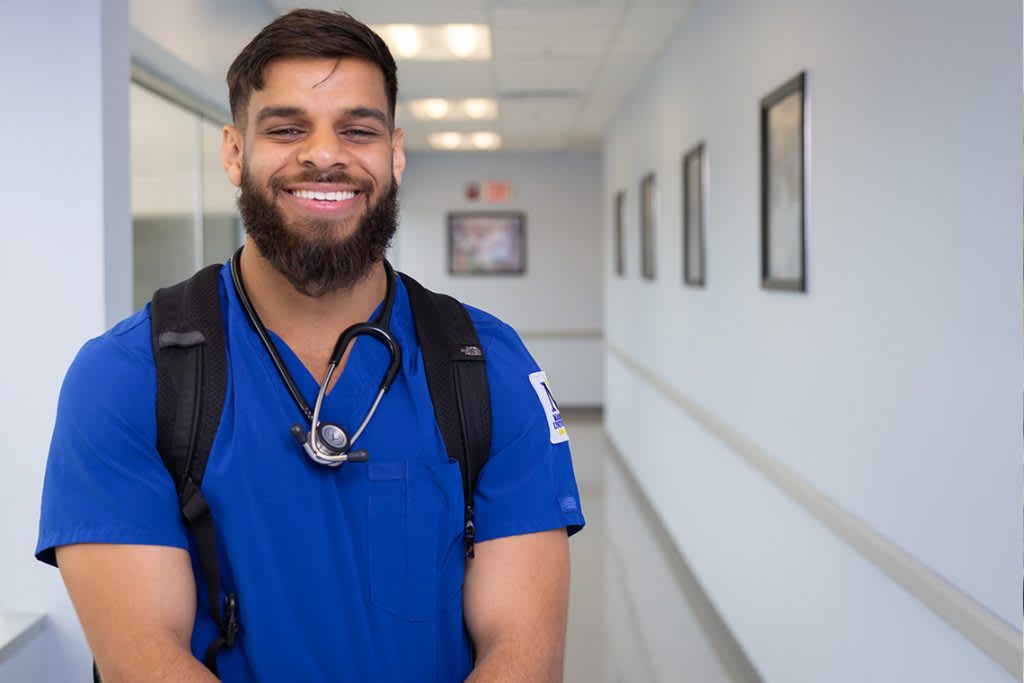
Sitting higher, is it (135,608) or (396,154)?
(396,154)

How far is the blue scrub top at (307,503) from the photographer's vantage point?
1.25 meters

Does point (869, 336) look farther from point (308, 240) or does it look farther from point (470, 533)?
point (308, 240)

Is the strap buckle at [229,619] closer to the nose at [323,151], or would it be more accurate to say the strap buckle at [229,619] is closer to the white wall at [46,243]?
the nose at [323,151]

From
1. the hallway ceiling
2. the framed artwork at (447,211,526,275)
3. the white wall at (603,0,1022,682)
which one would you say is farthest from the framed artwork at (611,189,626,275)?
the white wall at (603,0,1022,682)

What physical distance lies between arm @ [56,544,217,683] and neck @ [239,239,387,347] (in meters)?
0.34

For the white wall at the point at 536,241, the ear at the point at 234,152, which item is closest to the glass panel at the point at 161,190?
the ear at the point at 234,152

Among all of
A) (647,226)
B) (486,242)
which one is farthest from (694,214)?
(486,242)

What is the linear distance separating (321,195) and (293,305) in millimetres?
162

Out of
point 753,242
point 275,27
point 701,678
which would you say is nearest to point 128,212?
point 275,27

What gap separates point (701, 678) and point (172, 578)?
128 inches

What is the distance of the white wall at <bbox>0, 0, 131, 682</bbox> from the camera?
8.86 feet

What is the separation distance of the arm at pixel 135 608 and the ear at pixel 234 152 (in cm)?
51

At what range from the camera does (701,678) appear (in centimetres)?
410

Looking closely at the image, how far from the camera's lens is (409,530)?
134 cm
